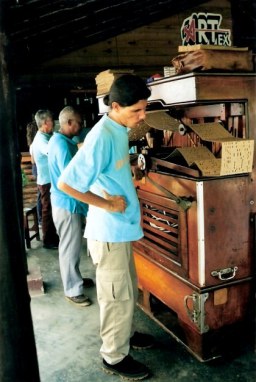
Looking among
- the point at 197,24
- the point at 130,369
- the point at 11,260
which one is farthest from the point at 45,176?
the point at 197,24

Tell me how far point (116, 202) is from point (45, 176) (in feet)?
14.9

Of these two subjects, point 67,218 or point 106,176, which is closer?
point 106,176

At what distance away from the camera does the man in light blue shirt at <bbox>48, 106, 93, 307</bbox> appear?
14.9 feet

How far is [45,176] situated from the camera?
7164 millimetres

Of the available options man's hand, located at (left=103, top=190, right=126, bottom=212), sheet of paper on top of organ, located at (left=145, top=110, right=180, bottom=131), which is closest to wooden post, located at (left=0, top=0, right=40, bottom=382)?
man's hand, located at (left=103, top=190, right=126, bottom=212)

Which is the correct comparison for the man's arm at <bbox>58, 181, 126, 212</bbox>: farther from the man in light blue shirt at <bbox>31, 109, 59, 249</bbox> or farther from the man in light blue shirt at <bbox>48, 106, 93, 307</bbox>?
the man in light blue shirt at <bbox>31, 109, 59, 249</bbox>

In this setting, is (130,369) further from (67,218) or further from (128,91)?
(128,91)

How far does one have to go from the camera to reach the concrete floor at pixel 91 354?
3148mm

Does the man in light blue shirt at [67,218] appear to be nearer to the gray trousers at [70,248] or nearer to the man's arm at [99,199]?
the gray trousers at [70,248]

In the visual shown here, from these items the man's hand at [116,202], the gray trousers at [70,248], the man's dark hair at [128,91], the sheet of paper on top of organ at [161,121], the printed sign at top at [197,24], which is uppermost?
the printed sign at top at [197,24]

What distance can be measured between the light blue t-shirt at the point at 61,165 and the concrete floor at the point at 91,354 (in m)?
1.21

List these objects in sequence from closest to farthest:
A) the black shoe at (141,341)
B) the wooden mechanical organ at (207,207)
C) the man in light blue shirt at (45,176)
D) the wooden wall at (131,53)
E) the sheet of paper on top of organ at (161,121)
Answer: the wooden mechanical organ at (207,207) → the sheet of paper on top of organ at (161,121) → the black shoe at (141,341) → the man in light blue shirt at (45,176) → the wooden wall at (131,53)

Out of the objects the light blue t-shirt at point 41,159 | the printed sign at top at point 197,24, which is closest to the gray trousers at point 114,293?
the light blue t-shirt at point 41,159

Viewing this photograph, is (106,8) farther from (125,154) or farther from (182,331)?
(182,331)
